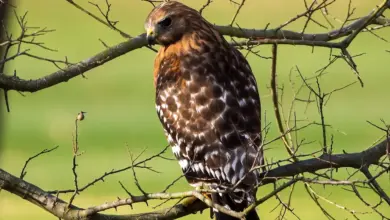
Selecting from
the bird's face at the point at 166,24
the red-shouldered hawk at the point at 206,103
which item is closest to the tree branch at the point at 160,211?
the red-shouldered hawk at the point at 206,103

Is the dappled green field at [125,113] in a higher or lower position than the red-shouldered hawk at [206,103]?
higher

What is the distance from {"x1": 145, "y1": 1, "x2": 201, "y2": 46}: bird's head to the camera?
24.9ft

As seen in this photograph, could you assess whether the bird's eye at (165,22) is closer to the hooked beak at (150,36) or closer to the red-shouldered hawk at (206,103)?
the red-shouldered hawk at (206,103)

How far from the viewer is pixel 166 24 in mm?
7719

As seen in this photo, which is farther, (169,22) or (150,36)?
(169,22)

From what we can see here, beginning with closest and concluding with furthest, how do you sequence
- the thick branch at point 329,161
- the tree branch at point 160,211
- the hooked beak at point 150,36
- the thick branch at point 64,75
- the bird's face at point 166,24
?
the tree branch at point 160,211 → the thick branch at point 329,161 → the thick branch at point 64,75 → the hooked beak at point 150,36 → the bird's face at point 166,24

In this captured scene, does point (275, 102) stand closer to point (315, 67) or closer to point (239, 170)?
point (239, 170)

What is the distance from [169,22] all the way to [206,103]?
2.83 feet

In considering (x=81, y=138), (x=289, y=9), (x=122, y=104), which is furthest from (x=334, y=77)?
(x=289, y=9)

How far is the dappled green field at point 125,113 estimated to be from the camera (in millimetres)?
22969

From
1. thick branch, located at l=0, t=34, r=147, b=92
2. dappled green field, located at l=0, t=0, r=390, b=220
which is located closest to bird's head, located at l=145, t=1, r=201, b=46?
thick branch, located at l=0, t=34, r=147, b=92

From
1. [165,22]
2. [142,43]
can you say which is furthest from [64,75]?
[165,22]

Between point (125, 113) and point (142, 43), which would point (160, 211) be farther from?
point (125, 113)

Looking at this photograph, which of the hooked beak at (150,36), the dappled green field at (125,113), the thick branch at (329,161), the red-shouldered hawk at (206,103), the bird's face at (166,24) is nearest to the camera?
the thick branch at (329,161)
